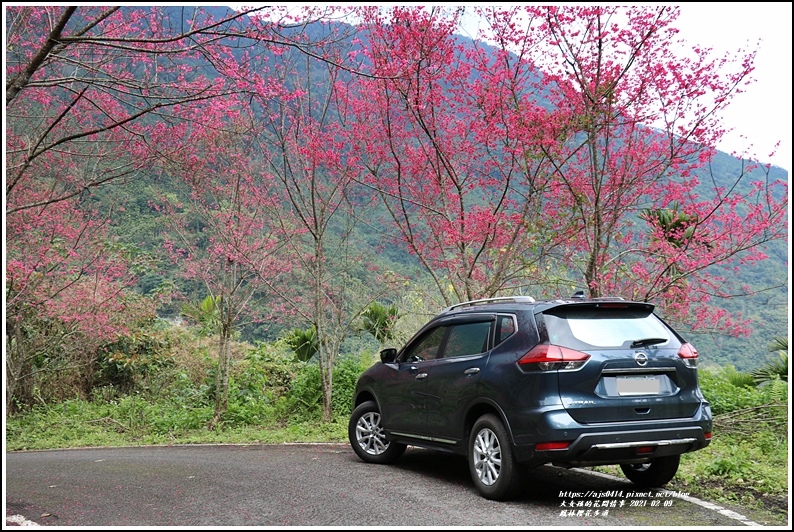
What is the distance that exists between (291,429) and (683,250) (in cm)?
693

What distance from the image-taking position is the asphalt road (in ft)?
17.3

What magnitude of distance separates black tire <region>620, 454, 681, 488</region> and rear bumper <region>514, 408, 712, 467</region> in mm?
443

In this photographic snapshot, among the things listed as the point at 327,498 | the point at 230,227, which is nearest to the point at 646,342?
the point at 327,498

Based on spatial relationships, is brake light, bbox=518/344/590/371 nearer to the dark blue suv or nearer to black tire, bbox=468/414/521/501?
the dark blue suv

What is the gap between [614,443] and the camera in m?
5.46

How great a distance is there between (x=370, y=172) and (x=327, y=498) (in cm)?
702

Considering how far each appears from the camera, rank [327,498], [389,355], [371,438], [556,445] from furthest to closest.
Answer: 1. [371,438]
2. [389,355]
3. [327,498]
4. [556,445]

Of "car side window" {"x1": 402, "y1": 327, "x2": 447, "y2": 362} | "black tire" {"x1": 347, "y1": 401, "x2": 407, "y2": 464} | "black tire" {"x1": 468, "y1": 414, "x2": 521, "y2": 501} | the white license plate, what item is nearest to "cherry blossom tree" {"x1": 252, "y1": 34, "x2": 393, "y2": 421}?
"black tire" {"x1": 347, "y1": 401, "x2": 407, "y2": 464}

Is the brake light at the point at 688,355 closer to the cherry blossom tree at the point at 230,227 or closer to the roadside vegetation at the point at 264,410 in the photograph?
the roadside vegetation at the point at 264,410

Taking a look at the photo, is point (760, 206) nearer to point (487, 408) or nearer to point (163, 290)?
point (487, 408)

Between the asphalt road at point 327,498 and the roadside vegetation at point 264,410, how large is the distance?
0.87 metres

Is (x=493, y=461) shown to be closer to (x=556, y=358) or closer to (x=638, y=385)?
(x=556, y=358)

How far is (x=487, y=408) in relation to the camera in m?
6.23

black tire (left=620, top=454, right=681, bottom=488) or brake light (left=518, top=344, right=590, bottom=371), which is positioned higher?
brake light (left=518, top=344, right=590, bottom=371)
